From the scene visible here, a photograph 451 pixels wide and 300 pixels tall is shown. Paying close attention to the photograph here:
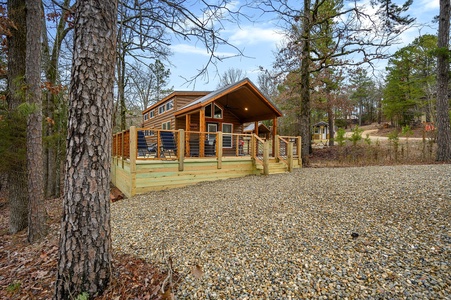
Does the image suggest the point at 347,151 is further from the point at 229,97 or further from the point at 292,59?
the point at 229,97

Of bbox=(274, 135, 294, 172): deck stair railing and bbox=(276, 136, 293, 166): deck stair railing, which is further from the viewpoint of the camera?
bbox=(276, 136, 293, 166): deck stair railing

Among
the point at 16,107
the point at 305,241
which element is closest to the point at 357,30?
the point at 305,241

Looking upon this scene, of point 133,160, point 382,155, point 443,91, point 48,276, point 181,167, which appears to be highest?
point 443,91

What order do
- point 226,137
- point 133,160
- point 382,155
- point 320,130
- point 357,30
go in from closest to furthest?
1. point 133,160
2. point 357,30
3. point 382,155
4. point 226,137
5. point 320,130

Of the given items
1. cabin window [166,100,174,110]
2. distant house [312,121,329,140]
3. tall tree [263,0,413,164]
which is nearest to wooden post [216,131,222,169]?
tall tree [263,0,413,164]

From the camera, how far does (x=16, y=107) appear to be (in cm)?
400

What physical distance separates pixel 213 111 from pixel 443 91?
981 cm

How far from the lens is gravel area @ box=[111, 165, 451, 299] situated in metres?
1.82

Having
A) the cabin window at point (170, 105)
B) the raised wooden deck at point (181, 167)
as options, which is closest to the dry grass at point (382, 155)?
the raised wooden deck at point (181, 167)

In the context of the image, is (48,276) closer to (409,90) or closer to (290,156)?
(290,156)

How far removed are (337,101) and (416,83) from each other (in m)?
11.9

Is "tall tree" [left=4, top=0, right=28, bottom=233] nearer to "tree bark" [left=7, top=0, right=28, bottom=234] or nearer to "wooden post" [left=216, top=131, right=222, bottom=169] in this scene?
"tree bark" [left=7, top=0, right=28, bottom=234]

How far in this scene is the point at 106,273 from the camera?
1879mm

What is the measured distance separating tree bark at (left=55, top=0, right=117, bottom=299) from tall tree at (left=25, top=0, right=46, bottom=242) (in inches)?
92.3
